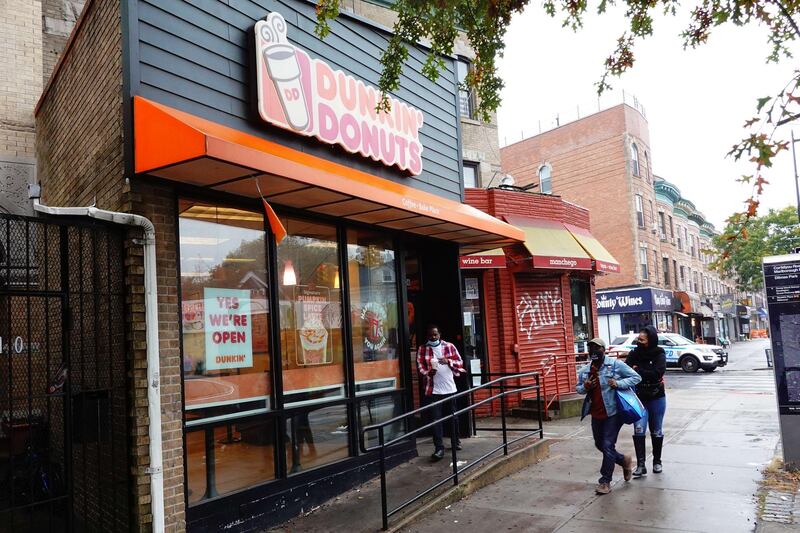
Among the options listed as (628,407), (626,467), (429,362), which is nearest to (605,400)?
(628,407)

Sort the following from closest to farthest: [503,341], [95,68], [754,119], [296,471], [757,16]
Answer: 1. [754,119]
2. [757,16]
3. [95,68]
4. [296,471]
5. [503,341]

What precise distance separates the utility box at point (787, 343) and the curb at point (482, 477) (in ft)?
9.62

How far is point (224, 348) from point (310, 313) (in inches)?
51.9

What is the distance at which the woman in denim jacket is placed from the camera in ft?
22.2

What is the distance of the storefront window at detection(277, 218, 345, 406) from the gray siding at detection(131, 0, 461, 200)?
1.02 m

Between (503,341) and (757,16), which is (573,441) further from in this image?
(757,16)

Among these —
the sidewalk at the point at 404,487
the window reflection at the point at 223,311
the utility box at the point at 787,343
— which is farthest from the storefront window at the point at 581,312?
the window reflection at the point at 223,311

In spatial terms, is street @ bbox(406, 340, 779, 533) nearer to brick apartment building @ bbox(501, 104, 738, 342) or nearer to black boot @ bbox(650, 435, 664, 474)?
black boot @ bbox(650, 435, 664, 474)

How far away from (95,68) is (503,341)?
9.86 meters

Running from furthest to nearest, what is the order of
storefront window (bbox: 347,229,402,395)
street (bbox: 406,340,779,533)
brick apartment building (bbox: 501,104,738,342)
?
brick apartment building (bbox: 501,104,738,342) < storefront window (bbox: 347,229,402,395) < street (bbox: 406,340,779,533)

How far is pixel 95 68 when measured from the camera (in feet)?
19.7

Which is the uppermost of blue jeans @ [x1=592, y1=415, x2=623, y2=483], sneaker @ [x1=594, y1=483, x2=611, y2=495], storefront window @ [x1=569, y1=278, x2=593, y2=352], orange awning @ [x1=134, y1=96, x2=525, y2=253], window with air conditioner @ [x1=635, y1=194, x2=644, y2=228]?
window with air conditioner @ [x1=635, y1=194, x2=644, y2=228]

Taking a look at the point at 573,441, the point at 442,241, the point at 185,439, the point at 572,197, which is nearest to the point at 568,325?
the point at 573,441

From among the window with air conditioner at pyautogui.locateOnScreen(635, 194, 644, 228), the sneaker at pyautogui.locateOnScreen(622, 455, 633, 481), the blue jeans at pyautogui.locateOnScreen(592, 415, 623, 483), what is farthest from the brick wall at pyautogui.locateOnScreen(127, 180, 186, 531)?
the window with air conditioner at pyautogui.locateOnScreen(635, 194, 644, 228)
